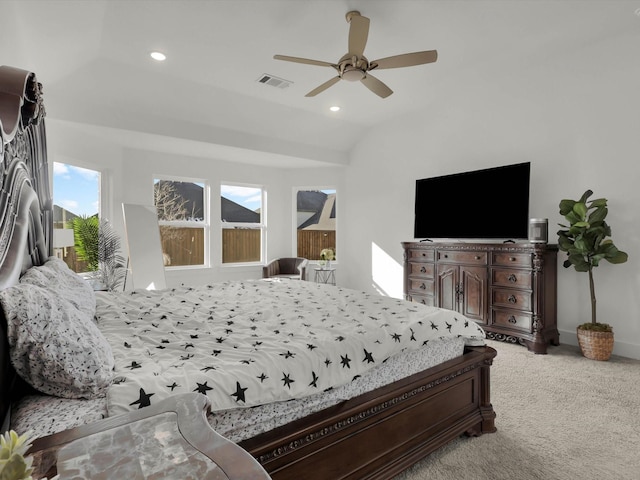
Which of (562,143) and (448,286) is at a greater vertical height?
(562,143)

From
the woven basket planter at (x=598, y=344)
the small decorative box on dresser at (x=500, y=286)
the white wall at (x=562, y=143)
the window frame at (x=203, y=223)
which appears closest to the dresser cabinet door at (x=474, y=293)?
the small decorative box on dresser at (x=500, y=286)

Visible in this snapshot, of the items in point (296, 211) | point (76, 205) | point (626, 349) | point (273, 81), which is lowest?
point (626, 349)

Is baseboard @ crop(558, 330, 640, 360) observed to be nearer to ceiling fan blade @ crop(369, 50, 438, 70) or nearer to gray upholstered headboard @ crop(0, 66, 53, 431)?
ceiling fan blade @ crop(369, 50, 438, 70)

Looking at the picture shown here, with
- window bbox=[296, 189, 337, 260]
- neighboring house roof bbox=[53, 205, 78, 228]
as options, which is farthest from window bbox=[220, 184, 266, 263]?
neighboring house roof bbox=[53, 205, 78, 228]

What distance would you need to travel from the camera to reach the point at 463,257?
418cm

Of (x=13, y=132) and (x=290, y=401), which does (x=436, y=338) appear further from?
(x=13, y=132)

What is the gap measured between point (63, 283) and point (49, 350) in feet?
3.11

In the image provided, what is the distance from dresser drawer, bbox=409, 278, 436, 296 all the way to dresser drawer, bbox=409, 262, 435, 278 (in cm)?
5

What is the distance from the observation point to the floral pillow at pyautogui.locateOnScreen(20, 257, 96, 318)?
163 centimetres

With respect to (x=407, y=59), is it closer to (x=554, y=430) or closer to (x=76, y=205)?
(x=554, y=430)

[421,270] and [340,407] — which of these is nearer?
[340,407]

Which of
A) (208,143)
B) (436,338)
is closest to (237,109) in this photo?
(208,143)

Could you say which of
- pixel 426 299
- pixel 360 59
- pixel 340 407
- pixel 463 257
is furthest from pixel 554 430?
pixel 360 59

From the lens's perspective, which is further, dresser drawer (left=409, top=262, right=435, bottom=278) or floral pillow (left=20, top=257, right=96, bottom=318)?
dresser drawer (left=409, top=262, right=435, bottom=278)
